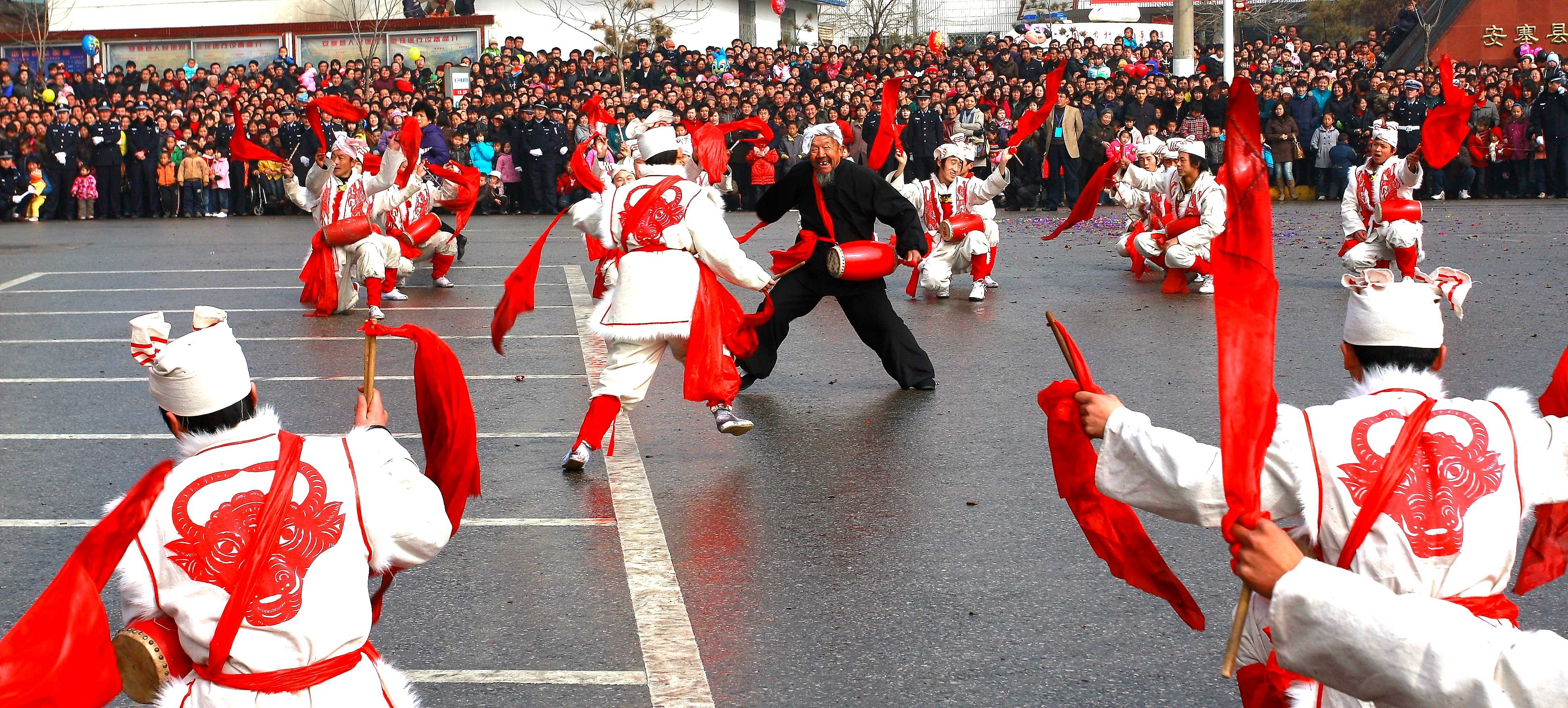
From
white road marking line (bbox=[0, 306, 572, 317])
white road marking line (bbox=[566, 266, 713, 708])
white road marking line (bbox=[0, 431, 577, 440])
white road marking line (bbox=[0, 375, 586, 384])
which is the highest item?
white road marking line (bbox=[0, 306, 572, 317])

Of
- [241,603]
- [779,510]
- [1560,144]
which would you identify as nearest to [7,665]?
[241,603]

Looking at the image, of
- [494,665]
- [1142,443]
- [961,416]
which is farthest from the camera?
[961,416]

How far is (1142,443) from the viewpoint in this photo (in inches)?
110

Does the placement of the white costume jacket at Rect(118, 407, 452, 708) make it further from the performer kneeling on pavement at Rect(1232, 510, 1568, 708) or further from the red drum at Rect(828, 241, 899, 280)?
the red drum at Rect(828, 241, 899, 280)

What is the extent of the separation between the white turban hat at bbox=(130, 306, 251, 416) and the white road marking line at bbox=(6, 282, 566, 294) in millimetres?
10731

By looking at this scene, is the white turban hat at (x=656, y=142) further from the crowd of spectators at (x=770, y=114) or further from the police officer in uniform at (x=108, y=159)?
the police officer in uniform at (x=108, y=159)

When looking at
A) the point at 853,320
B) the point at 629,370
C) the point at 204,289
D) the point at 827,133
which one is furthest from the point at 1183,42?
the point at 629,370

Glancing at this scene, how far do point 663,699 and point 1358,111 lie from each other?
20.4 m

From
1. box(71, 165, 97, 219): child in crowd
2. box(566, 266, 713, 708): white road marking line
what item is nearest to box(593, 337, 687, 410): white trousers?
box(566, 266, 713, 708): white road marking line

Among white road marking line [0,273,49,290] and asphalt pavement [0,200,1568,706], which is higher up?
white road marking line [0,273,49,290]

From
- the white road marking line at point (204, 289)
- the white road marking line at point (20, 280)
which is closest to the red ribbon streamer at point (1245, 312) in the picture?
the white road marking line at point (204, 289)

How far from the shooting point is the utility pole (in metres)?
24.7

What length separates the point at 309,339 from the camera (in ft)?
34.6

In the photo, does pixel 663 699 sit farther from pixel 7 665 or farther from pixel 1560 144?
pixel 1560 144
